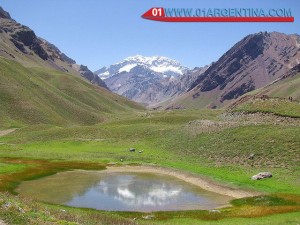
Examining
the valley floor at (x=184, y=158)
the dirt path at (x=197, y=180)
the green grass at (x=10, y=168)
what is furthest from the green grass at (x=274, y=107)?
the green grass at (x=10, y=168)

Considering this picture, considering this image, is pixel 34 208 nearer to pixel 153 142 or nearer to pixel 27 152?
pixel 27 152

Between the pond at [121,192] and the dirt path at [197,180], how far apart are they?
5.68 feet

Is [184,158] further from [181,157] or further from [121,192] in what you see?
[121,192]

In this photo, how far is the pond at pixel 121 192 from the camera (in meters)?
47.7

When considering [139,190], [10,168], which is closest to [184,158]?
[139,190]

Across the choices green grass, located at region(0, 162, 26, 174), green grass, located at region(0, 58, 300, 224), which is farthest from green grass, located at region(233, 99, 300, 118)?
green grass, located at region(0, 162, 26, 174)

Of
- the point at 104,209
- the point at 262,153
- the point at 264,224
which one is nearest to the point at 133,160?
the point at 262,153

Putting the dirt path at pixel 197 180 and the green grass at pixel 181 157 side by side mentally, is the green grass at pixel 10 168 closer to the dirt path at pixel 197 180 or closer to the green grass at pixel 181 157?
the green grass at pixel 181 157

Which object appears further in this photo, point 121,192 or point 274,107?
point 274,107

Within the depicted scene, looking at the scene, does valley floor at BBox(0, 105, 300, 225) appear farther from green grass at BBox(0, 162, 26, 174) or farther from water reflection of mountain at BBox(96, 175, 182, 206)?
water reflection of mountain at BBox(96, 175, 182, 206)

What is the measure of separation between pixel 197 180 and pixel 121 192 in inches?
619

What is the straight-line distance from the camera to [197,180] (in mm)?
65562

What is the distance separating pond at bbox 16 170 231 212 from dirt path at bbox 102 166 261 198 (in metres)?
1.73

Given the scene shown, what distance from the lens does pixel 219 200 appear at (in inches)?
2047
